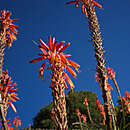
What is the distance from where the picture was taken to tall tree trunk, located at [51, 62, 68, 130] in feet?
5.39

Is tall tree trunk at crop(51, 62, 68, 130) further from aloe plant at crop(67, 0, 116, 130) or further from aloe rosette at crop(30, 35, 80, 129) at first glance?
aloe plant at crop(67, 0, 116, 130)

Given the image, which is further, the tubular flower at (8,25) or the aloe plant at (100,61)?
the tubular flower at (8,25)

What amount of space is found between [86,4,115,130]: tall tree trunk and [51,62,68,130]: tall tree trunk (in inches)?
21.2

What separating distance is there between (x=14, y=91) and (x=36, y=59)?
1.78m

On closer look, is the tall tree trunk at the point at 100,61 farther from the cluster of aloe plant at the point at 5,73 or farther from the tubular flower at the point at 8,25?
the tubular flower at the point at 8,25

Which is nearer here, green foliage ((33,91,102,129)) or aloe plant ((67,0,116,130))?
aloe plant ((67,0,116,130))

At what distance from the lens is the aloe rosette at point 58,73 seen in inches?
66.1

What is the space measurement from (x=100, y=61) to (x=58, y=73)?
68 centimetres

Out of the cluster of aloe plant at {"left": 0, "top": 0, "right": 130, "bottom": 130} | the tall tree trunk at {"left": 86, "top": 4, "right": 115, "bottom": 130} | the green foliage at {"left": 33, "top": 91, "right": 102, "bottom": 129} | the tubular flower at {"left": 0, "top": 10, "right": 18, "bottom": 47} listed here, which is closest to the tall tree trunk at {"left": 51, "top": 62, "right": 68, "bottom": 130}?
the cluster of aloe plant at {"left": 0, "top": 0, "right": 130, "bottom": 130}

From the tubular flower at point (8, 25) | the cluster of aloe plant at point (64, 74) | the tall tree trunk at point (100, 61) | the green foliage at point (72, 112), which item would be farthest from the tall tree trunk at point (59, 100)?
the green foliage at point (72, 112)

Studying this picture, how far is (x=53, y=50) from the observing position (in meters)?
2.34

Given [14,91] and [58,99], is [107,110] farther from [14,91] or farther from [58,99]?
[14,91]

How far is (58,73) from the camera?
1.94 m

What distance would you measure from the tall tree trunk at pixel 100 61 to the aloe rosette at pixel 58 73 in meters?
0.41
